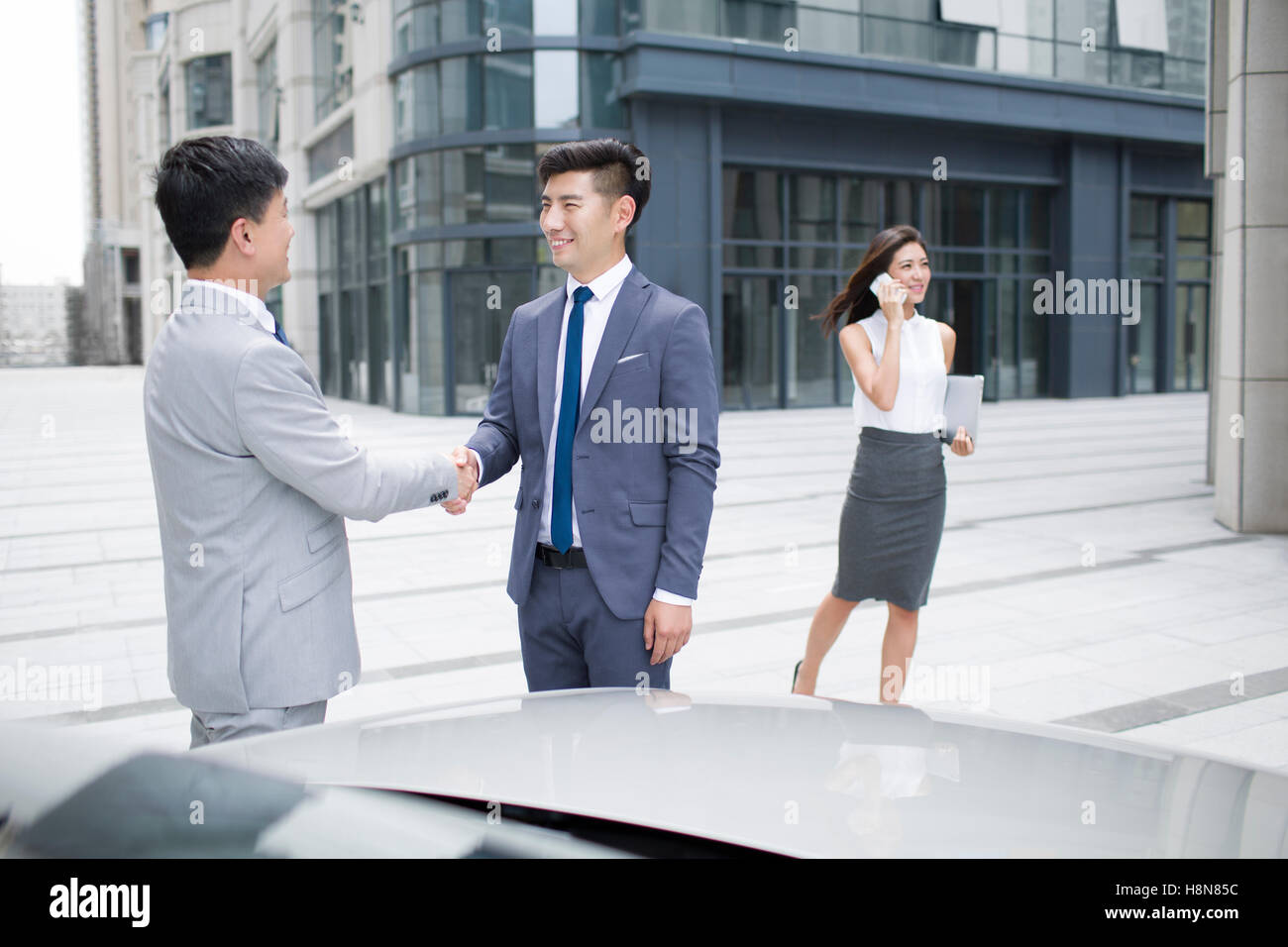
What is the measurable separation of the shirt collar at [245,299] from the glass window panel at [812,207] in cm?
2056

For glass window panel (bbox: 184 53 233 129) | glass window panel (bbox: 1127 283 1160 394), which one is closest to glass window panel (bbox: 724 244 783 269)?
glass window panel (bbox: 1127 283 1160 394)

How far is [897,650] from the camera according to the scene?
4.27 metres

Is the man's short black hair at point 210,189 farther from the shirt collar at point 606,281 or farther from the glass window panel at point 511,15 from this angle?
the glass window panel at point 511,15

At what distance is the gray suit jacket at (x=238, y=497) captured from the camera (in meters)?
2.17

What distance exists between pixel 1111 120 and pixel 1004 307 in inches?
172

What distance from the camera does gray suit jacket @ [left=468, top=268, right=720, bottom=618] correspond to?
8.69 ft

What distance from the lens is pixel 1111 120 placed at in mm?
23922

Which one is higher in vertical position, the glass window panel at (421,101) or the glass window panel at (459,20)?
the glass window panel at (459,20)

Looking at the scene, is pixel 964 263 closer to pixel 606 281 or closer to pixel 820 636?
pixel 820 636

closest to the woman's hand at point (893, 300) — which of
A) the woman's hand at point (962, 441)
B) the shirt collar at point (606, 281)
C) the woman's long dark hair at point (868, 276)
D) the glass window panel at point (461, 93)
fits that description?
the woman's long dark hair at point (868, 276)

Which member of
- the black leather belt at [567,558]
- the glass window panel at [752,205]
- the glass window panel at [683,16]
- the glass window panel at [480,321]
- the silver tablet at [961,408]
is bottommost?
the black leather belt at [567,558]

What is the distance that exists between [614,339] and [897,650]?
2110mm

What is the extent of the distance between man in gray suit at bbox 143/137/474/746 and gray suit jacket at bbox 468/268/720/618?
566 mm
